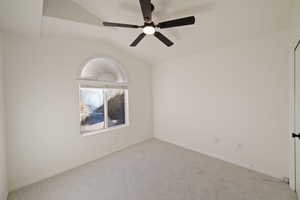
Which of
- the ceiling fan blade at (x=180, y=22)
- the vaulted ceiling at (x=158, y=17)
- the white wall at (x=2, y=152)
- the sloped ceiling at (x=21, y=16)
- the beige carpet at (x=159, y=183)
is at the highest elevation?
the vaulted ceiling at (x=158, y=17)

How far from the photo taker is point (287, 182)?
1987mm

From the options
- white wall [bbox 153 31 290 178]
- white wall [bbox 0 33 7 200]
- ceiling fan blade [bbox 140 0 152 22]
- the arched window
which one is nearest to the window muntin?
the arched window

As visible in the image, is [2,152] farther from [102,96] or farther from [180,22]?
[180,22]

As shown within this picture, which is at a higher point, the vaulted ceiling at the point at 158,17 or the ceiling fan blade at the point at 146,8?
the vaulted ceiling at the point at 158,17

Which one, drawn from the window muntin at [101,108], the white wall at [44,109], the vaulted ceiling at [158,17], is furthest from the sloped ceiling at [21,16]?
the window muntin at [101,108]

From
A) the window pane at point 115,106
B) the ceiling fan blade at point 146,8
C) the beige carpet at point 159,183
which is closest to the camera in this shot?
the ceiling fan blade at point 146,8

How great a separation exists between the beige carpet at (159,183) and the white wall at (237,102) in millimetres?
359

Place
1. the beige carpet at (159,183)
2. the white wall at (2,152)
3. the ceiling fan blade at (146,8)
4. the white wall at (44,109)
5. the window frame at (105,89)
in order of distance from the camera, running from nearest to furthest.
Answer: the ceiling fan blade at (146,8) → the white wall at (2,152) → the beige carpet at (159,183) → the white wall at (44,109) → the window frame at (105,89)

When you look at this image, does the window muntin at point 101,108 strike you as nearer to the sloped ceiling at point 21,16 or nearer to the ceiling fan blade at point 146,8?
the sloped ceiling at point 21,16

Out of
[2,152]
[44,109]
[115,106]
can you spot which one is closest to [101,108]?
[115,106]

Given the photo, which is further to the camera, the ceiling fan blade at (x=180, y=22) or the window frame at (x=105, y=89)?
the window frame at (x=105, y=89)

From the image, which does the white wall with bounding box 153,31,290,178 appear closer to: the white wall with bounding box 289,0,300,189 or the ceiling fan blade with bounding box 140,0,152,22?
the white wall with bounding box 289,0,300,189

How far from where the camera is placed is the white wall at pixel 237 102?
2.09m

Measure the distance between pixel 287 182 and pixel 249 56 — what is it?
6.97ft
